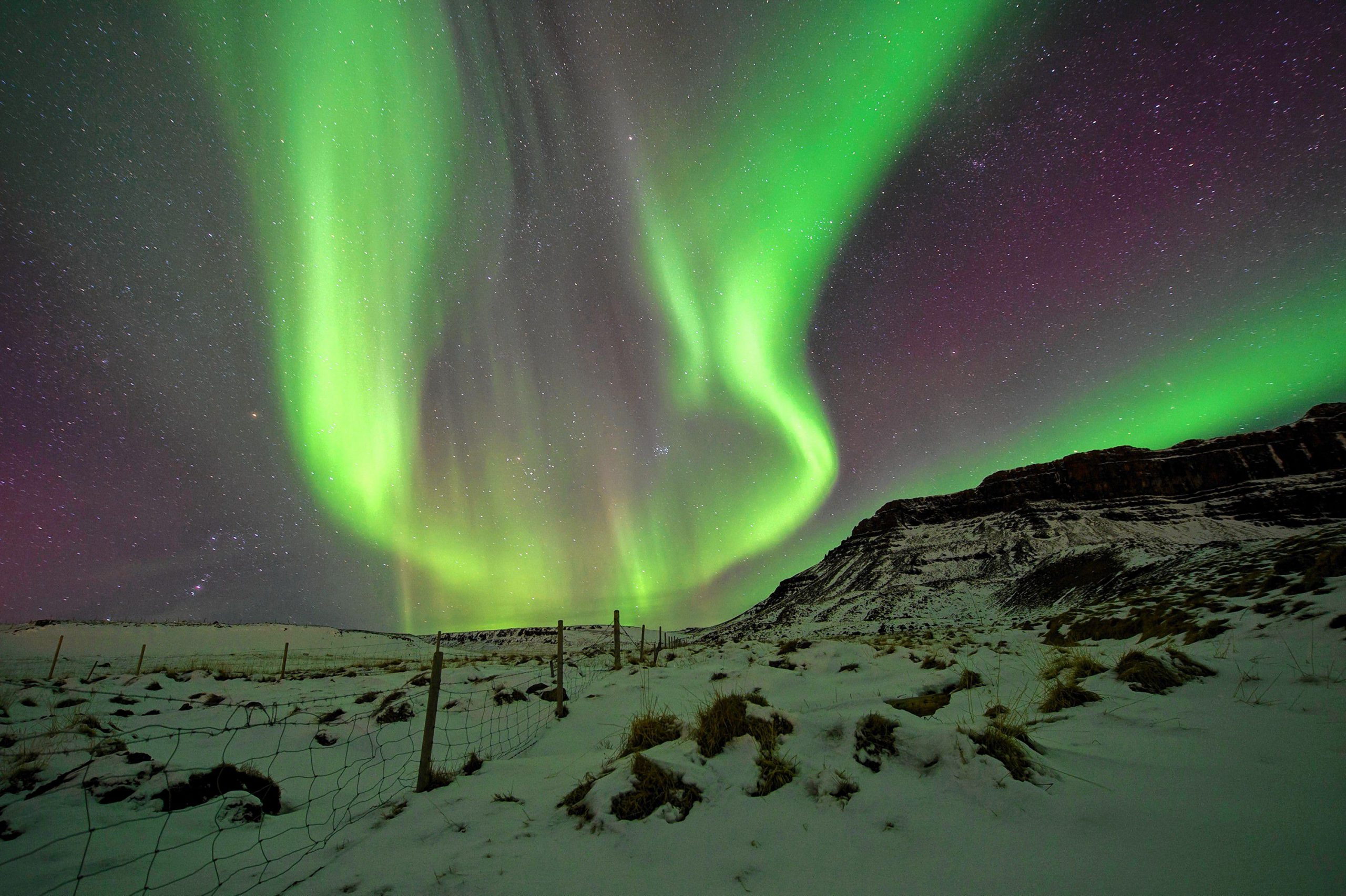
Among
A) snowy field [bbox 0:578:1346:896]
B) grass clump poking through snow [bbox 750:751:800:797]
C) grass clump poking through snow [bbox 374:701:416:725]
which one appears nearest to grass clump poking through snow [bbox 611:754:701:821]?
snowy field [bbox 0:578:1346:896]

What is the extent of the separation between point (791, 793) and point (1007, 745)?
169 cm

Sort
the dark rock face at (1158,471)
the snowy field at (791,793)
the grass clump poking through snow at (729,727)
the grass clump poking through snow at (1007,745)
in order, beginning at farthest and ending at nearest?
the dark rock face at (1158,471) → the grass clump poking through snow at (729,727) → the grass clump poking through snow at (1007,745) → the snowy field at (791,793)

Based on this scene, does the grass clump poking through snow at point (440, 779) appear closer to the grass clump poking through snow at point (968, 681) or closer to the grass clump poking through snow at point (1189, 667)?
the grass clump poking through snow at point (968, 681)

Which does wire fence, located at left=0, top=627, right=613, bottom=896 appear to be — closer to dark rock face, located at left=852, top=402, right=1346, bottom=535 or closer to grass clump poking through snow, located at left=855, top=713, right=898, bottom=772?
grass clump poking through snow, located at left=855, top=713, right=898, bottom=772

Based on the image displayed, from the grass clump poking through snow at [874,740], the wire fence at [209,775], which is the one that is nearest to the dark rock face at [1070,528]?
the grass clump poking through snow at [874,740]

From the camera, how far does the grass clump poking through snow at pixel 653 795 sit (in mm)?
3863

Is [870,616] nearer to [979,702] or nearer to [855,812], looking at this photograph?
[979,702]

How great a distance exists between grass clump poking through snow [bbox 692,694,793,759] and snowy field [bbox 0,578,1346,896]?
0.08 feet

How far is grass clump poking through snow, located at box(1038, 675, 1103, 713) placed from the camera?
5.31m

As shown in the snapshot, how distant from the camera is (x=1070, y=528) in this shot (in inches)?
3297

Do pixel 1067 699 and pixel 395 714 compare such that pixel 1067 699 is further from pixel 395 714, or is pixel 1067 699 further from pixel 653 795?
pixel 395 714

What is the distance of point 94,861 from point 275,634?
83.2m

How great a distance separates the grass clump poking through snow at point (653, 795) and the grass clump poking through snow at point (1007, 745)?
2307mm

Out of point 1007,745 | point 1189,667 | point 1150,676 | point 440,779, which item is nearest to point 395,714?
point 440,779
